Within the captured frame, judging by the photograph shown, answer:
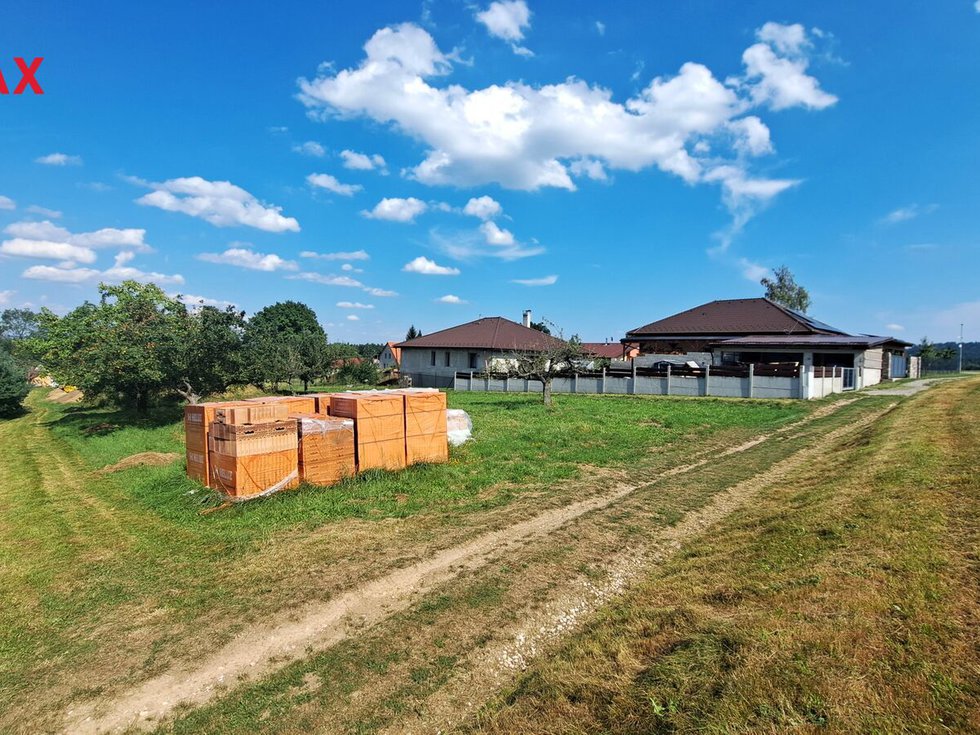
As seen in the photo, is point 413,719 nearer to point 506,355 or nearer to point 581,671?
point 581,671

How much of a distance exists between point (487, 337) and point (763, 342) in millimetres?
19470

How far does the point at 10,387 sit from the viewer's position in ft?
94.0

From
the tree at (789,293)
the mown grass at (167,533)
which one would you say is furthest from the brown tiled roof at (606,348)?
the mown grass at (167,533)

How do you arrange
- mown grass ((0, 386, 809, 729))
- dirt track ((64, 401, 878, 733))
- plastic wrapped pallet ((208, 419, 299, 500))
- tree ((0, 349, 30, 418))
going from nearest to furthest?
dirt track ((64, 401, 878, 733))
mown grass ((0, 386, 809, 729))
plastic wrapped pallet ((208, 419, 299, 500))
tree ((0, 349, 30, 418))

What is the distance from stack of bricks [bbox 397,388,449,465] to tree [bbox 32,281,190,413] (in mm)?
13319

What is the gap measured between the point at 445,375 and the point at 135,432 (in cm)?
2240

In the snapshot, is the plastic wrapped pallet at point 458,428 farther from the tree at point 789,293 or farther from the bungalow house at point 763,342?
the tree at point 789,293

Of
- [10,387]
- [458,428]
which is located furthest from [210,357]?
[10,387]

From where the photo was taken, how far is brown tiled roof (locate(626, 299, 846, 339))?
3556 cm

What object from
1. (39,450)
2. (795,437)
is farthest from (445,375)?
(795,437)

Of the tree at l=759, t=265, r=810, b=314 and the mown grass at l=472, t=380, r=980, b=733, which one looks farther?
the tree at l=759, t=265, r=810, b=314

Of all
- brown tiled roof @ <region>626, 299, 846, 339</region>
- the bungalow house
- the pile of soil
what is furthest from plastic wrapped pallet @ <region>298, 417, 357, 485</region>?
brown tiled roof @ <region>626, 299, 846, 339</region>

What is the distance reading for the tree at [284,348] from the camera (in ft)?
70.5

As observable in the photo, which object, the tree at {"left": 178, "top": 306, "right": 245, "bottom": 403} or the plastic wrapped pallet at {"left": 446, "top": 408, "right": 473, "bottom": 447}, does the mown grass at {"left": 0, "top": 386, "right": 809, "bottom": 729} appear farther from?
the tree at {"left": 178, "top": 306, "right": 245, "bottom": 403}
